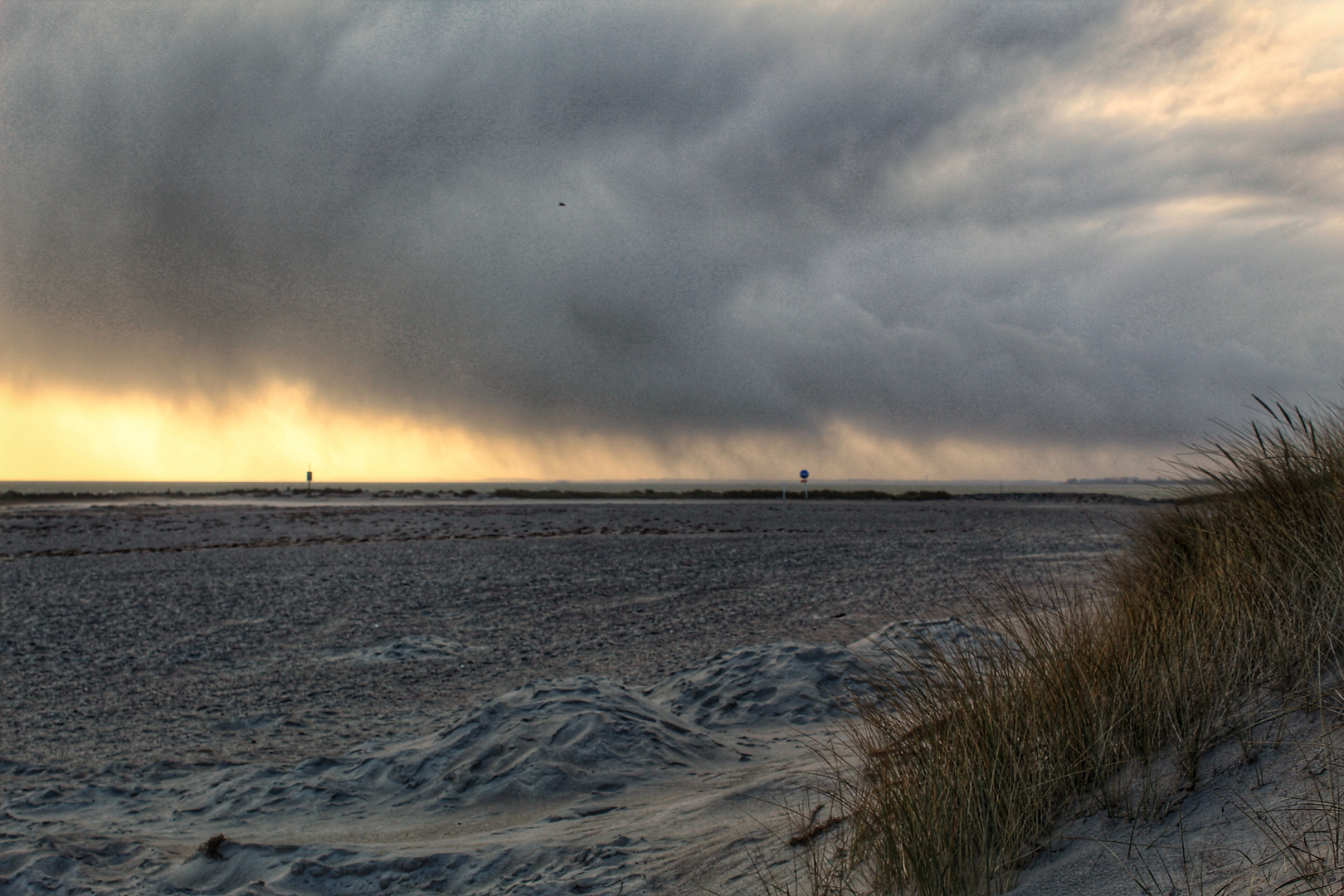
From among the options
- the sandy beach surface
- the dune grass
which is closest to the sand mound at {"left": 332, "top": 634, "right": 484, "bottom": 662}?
the sandy beach surface

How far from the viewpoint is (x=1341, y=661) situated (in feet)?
11.2

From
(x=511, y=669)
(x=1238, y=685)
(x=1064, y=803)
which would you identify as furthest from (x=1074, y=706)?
(x=511, y=669)

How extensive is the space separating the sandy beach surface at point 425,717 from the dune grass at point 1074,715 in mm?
590

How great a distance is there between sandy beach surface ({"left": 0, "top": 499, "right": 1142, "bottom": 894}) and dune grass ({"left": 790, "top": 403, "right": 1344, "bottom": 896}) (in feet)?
1.93

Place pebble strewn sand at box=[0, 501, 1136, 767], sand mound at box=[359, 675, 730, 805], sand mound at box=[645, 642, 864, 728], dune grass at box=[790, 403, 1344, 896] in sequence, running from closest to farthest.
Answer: dune grass at box=[790, 403, 1344, 896]
sand mound at box=[359, 675, 730, 805]
sand mound at box=[645, 642, 864, 728]
pebble strewn sand at box=[0, 501, 1136, 767]

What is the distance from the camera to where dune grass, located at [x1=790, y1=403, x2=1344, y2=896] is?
291cm

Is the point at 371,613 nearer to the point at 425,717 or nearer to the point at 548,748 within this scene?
the point at 425,717

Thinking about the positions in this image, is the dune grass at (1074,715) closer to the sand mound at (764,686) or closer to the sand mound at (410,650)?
the sand mound at (764,686)

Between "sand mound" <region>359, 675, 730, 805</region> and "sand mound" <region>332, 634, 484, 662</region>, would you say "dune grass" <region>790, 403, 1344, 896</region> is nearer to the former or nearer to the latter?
"sand mound" <region>359, 675, 730, 805</region>

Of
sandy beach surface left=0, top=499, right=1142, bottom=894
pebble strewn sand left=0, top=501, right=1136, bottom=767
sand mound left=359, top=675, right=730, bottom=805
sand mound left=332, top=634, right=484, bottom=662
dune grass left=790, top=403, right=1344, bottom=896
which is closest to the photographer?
dune grass left=790, top=403, right=1344, bottom=896

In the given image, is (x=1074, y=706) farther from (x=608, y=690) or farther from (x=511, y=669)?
(x=511, y=669)

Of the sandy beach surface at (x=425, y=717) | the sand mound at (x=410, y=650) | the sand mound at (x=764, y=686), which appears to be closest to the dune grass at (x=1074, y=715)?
the sandy beach surface at (x=425, y=717)

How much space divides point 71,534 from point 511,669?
25382 millimetres

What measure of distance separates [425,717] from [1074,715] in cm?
558
